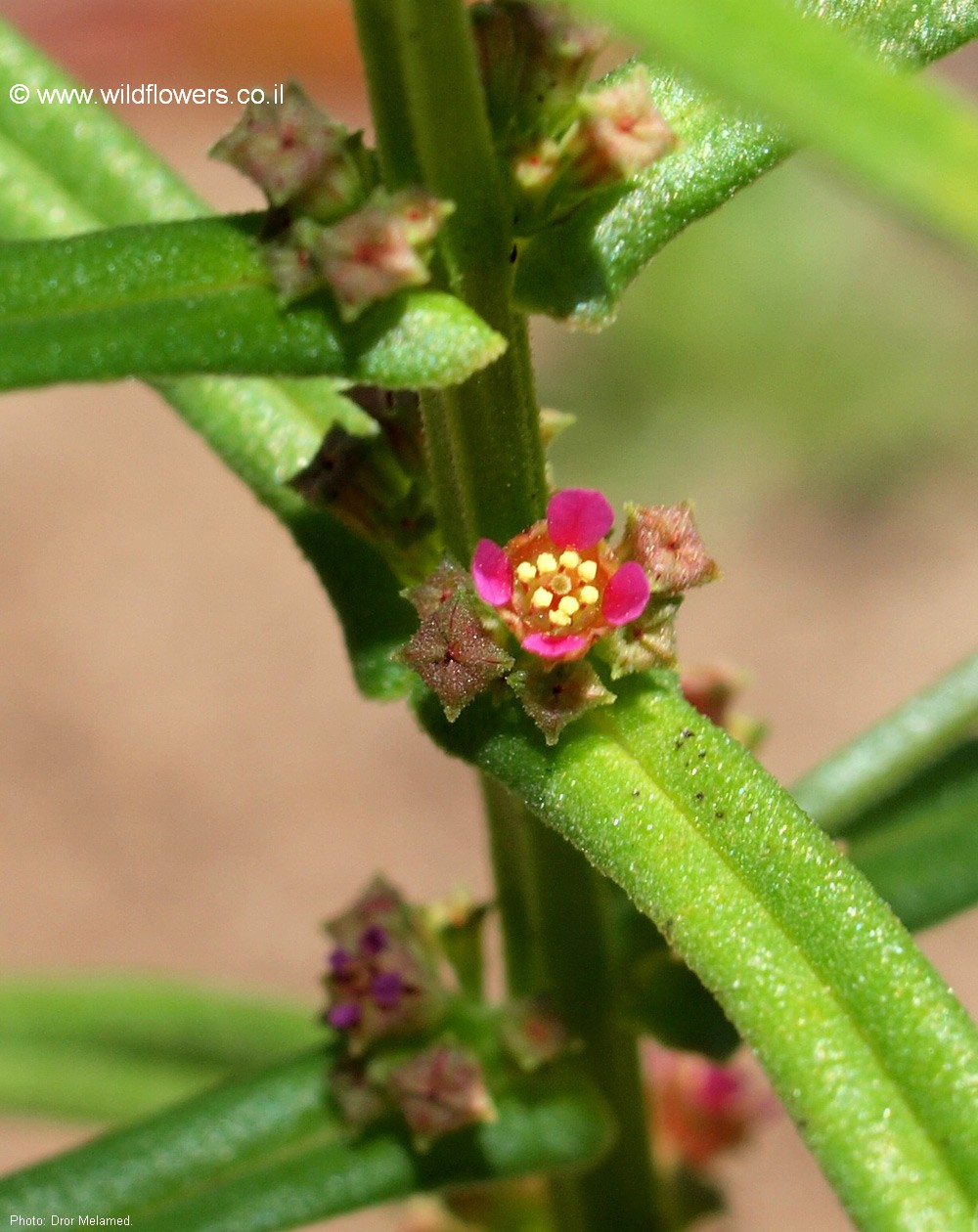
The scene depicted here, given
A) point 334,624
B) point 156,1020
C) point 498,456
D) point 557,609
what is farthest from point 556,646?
point 334,624

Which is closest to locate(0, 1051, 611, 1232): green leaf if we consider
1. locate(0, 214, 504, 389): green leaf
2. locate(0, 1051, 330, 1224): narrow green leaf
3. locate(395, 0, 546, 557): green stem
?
locate(0, 1051, 330, 1224): narrow green leaf

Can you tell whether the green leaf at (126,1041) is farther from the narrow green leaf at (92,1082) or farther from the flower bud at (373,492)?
the flower bud at (373,492)

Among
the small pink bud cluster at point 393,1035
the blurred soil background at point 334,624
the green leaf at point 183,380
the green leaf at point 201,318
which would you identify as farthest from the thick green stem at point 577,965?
the blurred soil background at point 334,624

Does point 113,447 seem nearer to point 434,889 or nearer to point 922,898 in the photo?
point 434,889

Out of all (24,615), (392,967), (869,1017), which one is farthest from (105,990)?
(24,615)

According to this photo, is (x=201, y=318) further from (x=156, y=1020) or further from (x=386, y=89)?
(x=156, y=1020)

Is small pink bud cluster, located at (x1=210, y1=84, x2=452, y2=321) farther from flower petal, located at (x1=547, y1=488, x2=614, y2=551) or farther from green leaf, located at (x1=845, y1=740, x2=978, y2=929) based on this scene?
green leaf, located at (x1=845, y1=740, x2=978, y2=929)
